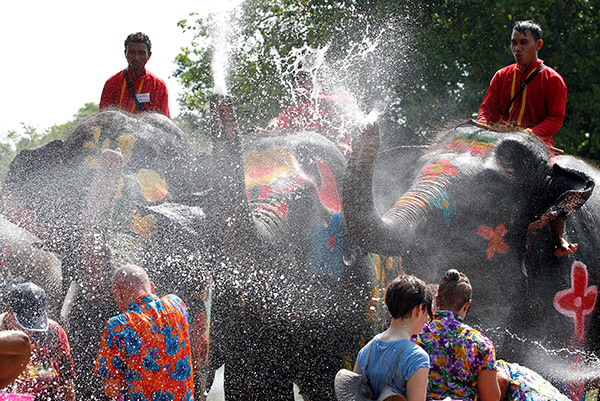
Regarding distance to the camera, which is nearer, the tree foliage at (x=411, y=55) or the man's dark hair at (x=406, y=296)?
the man's dark hair at (x=406, y=296)

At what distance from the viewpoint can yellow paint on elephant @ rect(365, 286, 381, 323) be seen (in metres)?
4.74

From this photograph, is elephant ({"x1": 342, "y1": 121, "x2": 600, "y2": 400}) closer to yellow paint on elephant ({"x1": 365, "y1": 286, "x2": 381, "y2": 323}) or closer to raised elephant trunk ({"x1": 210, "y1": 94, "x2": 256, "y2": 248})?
yellow paint on elephant ({"x1": 365, "y1": 286, "x2": 381, "y2": 323})

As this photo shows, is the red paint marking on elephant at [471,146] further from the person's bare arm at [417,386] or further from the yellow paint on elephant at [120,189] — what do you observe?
the person's bare arm at [417,386]

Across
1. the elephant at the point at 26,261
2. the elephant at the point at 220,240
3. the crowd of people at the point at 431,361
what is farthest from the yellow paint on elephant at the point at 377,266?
the elephant at the point at 26,261

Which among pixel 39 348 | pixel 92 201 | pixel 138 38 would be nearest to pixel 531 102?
pixel 138 38

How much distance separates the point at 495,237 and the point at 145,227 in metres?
2.24

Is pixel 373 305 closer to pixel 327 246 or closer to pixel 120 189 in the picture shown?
pixel 327 246

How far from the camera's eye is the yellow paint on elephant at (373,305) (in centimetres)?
474

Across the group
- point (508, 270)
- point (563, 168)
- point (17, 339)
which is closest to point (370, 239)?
point (508, 270)

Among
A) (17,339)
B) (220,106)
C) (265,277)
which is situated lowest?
(265,277)

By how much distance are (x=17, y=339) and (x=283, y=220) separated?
232cm

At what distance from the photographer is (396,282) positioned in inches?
125

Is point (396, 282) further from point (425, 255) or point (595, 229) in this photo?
point (595, 229)

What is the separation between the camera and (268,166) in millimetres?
4688
